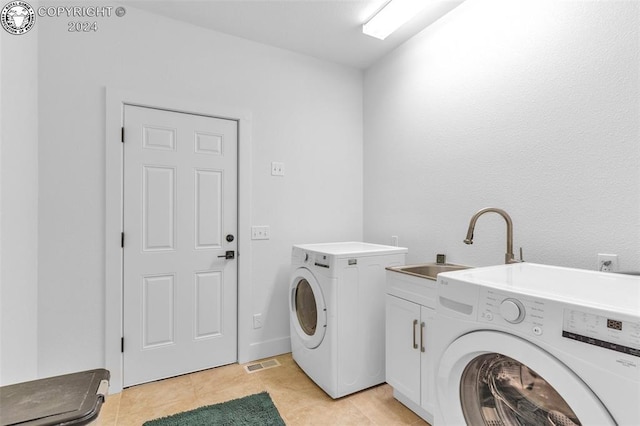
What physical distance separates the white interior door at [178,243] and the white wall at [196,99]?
0.17 m

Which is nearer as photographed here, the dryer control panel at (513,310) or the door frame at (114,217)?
the dryer control panel at (513,310)

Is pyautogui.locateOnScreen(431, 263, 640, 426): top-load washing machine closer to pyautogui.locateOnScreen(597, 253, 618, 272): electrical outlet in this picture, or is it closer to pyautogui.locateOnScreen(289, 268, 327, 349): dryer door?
pyautogui.locateOnScreen(597, 253, 618, 272): electrical outlet

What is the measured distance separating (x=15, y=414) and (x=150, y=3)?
2.36 m

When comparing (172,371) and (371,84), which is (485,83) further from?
(172,371)

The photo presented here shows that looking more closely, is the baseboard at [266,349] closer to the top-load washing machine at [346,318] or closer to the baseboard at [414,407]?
the top-load washing machine at [346,318]

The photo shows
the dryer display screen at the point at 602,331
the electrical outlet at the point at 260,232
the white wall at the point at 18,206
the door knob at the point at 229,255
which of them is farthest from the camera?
the electrical outlet at the point at 260,232

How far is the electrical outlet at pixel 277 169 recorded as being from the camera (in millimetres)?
2609

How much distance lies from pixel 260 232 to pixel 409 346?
142 cm

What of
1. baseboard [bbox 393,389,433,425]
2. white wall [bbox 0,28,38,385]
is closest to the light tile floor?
baseboard [bbox 393,389,433,425]

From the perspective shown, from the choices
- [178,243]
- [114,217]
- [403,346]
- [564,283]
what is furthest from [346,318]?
[114,217]

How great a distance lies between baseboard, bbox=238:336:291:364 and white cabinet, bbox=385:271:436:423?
3.38 ft

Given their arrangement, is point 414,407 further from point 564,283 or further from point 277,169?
point 277,169

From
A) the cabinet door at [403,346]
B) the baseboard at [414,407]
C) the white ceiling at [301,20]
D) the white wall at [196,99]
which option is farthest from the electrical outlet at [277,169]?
the baseboard at [414,407]

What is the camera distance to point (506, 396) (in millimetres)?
1046
